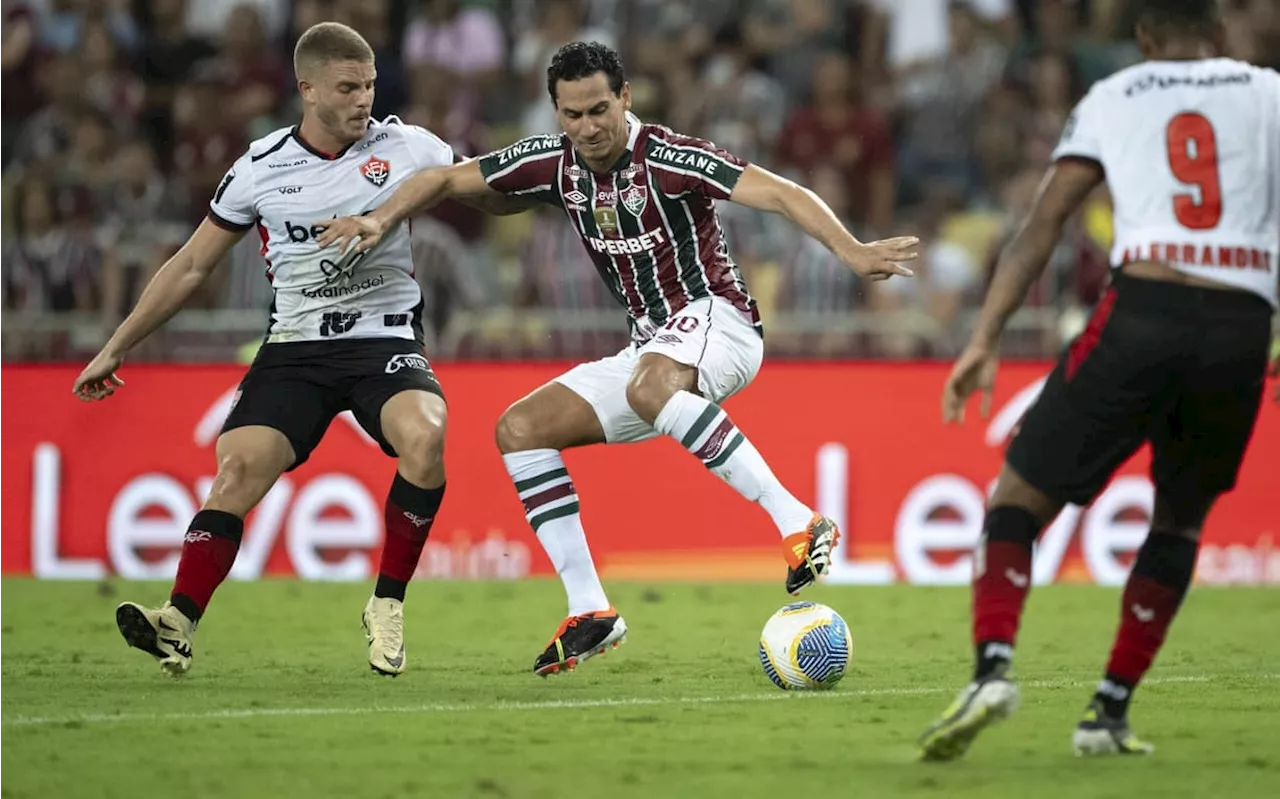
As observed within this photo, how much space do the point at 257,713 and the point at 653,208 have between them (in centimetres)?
258

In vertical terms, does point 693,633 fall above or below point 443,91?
below

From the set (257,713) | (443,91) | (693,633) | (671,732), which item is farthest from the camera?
(443,91)

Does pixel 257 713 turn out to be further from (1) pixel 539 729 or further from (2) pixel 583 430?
(2) pixel 583 430

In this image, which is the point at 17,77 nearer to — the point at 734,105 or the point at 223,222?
the point at 734,105

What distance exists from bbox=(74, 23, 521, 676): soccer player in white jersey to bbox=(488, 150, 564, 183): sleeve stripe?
0.66 ft

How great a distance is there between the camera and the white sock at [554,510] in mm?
7832

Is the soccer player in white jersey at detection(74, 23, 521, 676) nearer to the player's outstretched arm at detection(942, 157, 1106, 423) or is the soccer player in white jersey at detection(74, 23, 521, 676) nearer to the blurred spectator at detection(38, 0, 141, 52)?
the player's outstretched arm at detection(942, 157, 1106, 423)

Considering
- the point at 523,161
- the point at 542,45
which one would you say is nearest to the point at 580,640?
the point at 523,161

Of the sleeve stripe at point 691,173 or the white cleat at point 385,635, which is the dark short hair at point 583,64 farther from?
the white cleat at point 385,635

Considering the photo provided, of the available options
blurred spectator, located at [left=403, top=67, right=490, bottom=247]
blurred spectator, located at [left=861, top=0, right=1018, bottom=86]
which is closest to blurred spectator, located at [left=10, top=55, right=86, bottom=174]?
blurred spectator, located at [left=403, top=67, right=490, bottom=247]

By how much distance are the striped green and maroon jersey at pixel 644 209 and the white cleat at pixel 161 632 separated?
2128mm

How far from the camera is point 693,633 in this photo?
965cm

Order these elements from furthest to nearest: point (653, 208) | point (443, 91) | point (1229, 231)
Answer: point (443, 91) → point (653, 208) → point (1229, 231)

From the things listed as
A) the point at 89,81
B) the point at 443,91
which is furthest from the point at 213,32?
the point at 443,91
